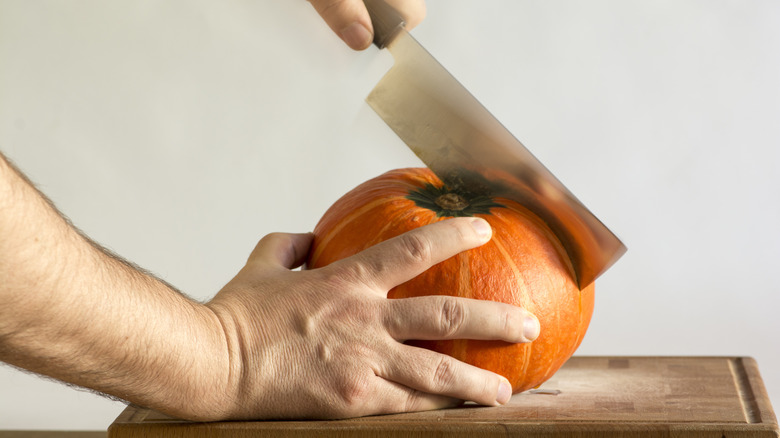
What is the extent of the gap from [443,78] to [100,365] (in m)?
0.76

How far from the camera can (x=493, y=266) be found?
132 cm

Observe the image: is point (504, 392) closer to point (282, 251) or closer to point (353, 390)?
point (353, 390)

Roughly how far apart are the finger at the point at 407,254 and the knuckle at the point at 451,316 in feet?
0.22

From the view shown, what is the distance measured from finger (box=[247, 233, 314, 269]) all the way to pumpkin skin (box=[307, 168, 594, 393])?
0.07ft

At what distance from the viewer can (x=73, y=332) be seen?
985 millimetres

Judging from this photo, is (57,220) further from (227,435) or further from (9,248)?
(227,435)

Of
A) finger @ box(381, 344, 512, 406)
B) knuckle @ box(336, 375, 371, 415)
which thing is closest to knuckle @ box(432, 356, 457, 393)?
finger @ box(381, 344, 512, 406)

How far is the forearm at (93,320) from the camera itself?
3.00 feet

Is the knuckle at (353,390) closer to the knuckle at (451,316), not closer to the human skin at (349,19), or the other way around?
the knuckle at (451,316)

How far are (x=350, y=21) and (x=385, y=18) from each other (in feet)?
0.22

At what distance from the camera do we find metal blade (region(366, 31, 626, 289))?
1.38m

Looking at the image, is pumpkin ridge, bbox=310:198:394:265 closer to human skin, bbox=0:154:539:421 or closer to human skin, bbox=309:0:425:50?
human skin, bbox=0:154:539:421

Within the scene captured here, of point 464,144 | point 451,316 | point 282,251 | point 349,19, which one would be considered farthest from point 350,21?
point 451,316

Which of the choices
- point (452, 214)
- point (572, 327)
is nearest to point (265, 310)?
point (452, 214)
